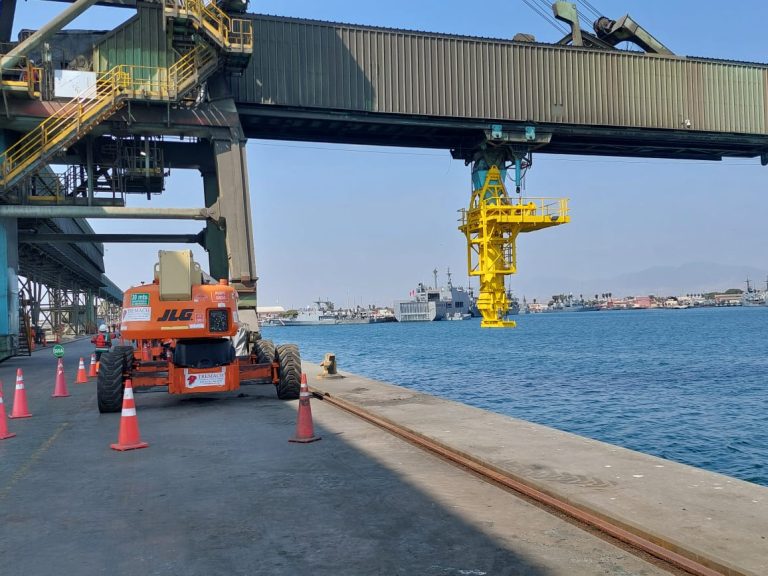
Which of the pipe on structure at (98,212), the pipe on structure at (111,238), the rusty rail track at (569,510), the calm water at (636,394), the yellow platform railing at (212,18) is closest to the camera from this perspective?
the rusty rail track at (569,510)

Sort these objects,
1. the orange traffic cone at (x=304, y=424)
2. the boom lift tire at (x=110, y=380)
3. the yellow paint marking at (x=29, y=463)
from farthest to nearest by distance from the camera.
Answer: the boom lift tire at (x=110, y=380) → the orange traffic cone at (x=304, y=424) → the yellow paint marking at (x=29, y=463)

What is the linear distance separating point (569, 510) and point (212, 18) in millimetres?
24330

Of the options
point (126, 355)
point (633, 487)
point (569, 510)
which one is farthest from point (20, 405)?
point (633, 487)

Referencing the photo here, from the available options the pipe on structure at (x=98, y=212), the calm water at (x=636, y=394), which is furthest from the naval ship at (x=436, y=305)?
the pipe on structure at (x=98, y=212)

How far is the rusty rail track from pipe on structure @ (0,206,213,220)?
59.6 ft

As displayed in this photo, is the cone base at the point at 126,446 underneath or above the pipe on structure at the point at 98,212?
underneath

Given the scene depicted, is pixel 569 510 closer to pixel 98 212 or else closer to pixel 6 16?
pixel 98 212

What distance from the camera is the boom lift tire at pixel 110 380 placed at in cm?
1314

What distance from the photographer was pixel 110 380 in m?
13.2

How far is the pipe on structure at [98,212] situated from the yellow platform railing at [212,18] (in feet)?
21.2

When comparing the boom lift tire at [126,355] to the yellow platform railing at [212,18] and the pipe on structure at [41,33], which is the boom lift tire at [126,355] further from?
the pipe on structure at [41,33]

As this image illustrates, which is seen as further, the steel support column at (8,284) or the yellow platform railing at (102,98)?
the steel support column at (8,284)

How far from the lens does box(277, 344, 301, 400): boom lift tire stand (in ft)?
47.5

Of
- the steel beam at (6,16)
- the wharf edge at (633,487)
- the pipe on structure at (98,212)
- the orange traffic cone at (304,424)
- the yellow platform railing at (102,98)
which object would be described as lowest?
the wharf edge at (633,487)
